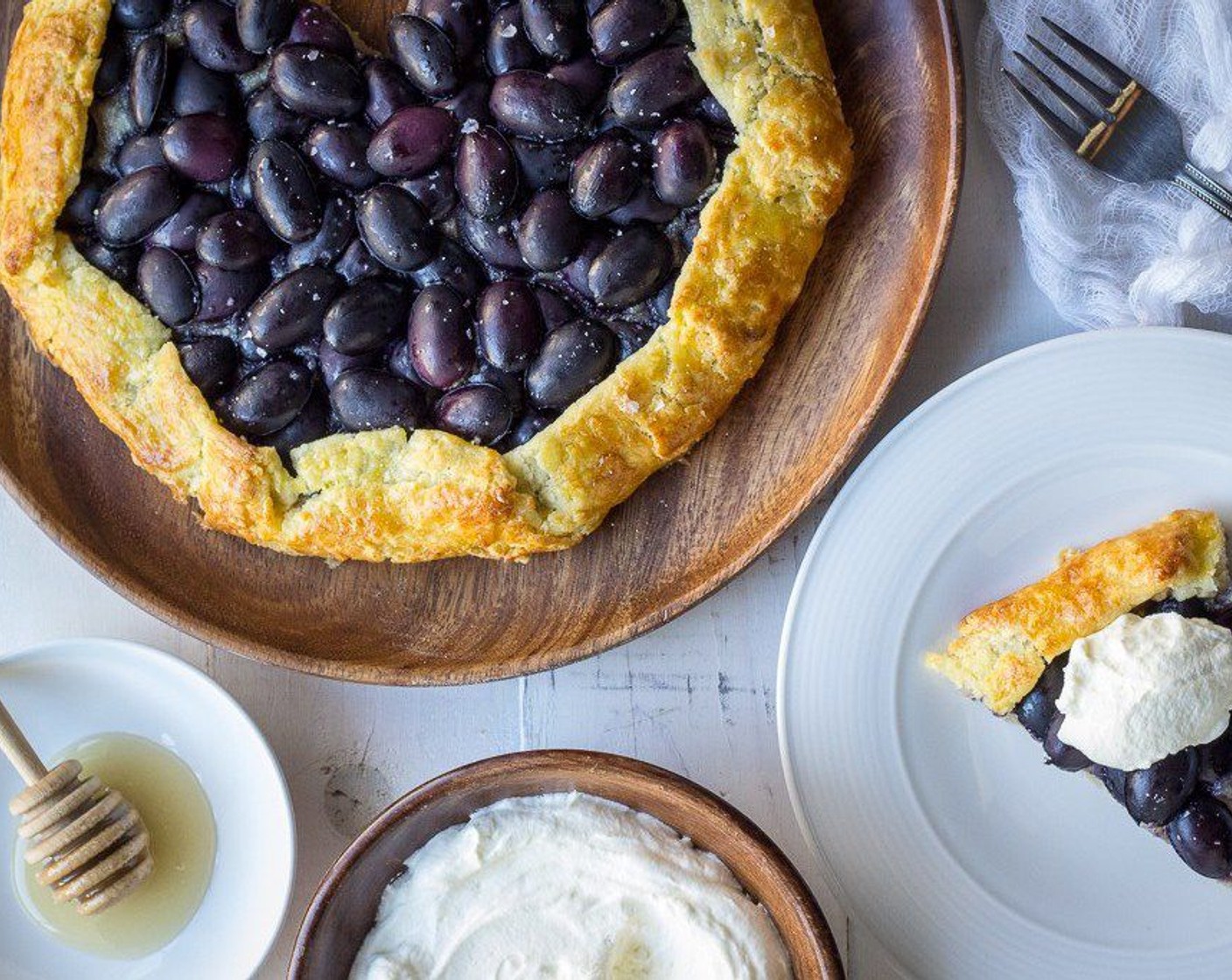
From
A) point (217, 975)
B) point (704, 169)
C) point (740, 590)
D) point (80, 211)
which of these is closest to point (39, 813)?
point (217, 975)

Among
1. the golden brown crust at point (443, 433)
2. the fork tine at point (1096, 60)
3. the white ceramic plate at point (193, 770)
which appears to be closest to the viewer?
the golden brown crust at point (443, 433)

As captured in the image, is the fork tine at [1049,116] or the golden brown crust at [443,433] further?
the fork tine at [1049,116]

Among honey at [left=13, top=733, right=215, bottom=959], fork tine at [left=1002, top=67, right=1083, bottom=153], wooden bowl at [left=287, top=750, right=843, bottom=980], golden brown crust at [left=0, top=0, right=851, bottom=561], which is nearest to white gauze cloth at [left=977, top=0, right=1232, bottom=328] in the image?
fork tine at [left=1002, top=67, right=1083, bottom=153]

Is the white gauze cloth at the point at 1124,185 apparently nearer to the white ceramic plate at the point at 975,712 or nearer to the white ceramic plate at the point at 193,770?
the white ceramic plate at the point at 975,712

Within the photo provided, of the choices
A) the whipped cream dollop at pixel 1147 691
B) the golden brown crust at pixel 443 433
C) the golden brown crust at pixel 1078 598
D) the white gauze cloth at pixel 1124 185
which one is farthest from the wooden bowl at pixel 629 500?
the whipped cream dollop at pixel 1147 691

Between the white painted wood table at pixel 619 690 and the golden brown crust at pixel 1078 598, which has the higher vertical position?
the golden brown crust at pixel 1078 598

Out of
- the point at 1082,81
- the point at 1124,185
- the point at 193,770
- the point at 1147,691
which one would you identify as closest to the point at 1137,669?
the point at 1147,691
